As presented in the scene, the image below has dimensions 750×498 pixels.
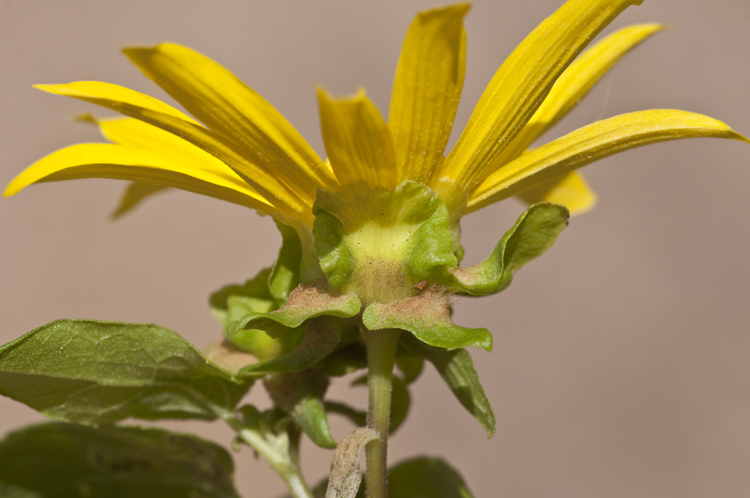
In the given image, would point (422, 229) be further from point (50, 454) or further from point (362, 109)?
point (50, 454)

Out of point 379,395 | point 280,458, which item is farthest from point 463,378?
point 280,458

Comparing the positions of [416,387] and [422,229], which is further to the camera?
[416,387]

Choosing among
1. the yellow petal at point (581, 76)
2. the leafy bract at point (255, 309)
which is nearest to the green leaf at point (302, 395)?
the leafy bract at point (255, 309)

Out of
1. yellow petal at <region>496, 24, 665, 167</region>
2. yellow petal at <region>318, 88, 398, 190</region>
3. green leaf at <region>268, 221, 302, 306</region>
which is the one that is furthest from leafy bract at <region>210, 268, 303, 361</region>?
yellow petal at <region>496, 24, 665, 167</region>

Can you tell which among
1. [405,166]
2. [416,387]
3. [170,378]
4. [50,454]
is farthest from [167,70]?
[416,387]

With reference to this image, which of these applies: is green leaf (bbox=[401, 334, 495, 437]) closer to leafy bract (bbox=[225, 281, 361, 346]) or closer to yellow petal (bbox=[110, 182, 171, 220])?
leafy bract (bbox=[225, 281, 361, 346])
